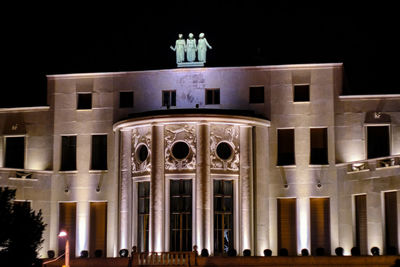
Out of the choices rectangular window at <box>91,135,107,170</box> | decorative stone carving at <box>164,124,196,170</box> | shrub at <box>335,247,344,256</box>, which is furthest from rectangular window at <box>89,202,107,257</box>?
shrub at <box>335,247,344,256</box>

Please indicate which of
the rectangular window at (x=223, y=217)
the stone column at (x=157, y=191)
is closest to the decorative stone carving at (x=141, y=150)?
the stone column at (x=157, y=191)

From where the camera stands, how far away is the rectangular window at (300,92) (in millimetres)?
49594

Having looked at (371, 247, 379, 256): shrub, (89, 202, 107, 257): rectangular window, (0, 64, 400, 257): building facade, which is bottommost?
(371, 247, 379, 256): shrub

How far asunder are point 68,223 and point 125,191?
4.84 meters

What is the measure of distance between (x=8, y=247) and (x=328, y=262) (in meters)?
15.8

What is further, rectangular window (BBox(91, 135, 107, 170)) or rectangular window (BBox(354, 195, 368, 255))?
rectangular window (BBox(91, 135, 107, 170))

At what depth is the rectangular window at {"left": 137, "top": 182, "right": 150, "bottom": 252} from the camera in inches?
1849

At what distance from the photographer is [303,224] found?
47.9 m

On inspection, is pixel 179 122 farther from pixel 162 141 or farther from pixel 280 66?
pixel 280 66

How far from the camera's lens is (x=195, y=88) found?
49.7 metres

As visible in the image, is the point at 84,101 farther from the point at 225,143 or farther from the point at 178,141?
the point at 225,143

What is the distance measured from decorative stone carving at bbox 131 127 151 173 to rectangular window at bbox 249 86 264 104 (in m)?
6.70

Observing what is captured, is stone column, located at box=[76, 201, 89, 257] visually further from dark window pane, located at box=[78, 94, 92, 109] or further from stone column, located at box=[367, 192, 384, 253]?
stone column, located at box=[367, 192, 384, 253]

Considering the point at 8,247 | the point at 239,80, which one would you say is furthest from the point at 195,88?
the point at 8,247
